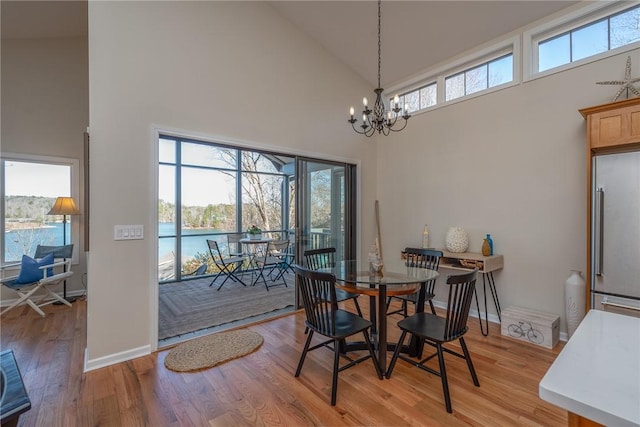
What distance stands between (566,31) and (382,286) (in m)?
3.36

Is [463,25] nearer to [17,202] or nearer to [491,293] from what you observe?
[491,293]

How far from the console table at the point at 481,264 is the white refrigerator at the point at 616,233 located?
879 millimetres

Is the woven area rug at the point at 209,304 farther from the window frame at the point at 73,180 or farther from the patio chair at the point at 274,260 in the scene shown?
the window frame at the point at 73,180

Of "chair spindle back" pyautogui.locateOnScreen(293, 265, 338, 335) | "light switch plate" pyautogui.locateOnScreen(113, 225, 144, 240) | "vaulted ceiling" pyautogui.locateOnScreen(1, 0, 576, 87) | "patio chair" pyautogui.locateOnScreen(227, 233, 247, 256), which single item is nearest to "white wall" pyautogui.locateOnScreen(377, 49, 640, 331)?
"vaulted ceiling" pyautogui.locateOnScreen(1, 0, 576, 87)

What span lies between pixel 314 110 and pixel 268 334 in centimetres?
312

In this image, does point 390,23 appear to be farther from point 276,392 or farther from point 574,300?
point 276,392

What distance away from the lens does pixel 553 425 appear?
1835mm

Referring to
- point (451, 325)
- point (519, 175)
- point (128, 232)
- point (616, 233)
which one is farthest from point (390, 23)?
point (128, 232)

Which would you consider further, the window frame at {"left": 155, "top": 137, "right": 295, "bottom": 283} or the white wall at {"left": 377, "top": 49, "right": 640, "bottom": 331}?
the window frame at {"left": 155, "top": 137, "right": 295, "bottom": 283}

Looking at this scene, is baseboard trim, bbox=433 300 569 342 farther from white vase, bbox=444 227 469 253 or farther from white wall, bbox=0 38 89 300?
white wall, bbox=0 38 89 300

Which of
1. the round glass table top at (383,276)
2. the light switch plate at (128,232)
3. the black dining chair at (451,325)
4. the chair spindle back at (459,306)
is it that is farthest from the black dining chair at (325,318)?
the light switch plate at (128,232)

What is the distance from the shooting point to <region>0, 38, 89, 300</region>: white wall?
4.12 meters

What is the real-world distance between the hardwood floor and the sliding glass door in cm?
178

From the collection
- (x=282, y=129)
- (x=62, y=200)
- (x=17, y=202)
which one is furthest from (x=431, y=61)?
(x=17, y=202)
